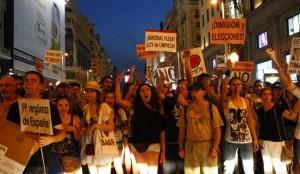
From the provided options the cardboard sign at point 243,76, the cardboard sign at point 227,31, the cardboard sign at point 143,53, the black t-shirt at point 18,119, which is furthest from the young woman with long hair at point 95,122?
the cardboard sign at point 143,53

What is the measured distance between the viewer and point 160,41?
12.6m

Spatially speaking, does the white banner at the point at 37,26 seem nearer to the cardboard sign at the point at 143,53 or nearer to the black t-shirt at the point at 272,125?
the cardboard sign at the point at 143,53

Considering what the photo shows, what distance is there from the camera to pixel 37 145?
499 cm

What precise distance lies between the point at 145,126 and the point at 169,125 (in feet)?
2.59

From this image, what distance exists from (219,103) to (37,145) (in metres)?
3.96

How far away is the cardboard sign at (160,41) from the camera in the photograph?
1254cm

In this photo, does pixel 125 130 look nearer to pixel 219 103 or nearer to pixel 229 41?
pixel 219 103

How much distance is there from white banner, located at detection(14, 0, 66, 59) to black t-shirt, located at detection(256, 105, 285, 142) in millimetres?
26040

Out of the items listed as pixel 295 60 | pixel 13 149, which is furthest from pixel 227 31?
pixel 13 149

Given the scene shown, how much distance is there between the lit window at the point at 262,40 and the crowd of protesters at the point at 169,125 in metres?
23.5

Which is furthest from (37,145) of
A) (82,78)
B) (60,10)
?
(82,78)

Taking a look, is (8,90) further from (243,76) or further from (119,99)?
(243,76)

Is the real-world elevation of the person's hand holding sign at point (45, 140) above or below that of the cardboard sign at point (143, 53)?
below

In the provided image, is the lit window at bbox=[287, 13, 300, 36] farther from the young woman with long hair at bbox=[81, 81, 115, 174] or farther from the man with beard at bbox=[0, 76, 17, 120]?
the man with beard at bbox=[0, 76, 17, 120]
